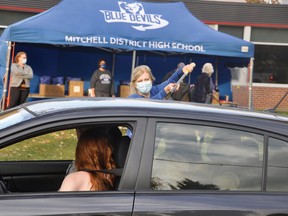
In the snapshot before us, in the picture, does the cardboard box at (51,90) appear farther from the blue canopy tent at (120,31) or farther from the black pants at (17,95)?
the blue canopy tent at (120,31)

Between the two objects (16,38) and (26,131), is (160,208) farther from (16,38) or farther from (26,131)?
(16,38)

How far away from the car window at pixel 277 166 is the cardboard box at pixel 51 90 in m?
14.1

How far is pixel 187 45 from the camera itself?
42.1 ft

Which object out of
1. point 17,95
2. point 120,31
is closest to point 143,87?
point 120,31

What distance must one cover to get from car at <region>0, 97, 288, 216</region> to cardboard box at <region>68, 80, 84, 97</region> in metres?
13.7

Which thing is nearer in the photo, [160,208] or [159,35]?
[160,208]

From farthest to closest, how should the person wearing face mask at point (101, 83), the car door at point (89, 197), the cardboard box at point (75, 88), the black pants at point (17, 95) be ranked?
the cardboard box at point (75, 88)
the person wearing face mask at point (101, 83)
the black pants at point (17, 95)
the car door at point (89, 197)

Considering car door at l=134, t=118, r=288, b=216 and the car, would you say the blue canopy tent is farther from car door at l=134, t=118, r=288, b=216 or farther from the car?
car door at l=134, t=118, r=288, b=216

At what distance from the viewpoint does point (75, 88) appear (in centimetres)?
1681

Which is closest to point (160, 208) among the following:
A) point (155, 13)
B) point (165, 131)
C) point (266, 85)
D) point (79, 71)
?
point (165, 131)

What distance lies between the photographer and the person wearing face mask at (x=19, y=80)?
13.3 m

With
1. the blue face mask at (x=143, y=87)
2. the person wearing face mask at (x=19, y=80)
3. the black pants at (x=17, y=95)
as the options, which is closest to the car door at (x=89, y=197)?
the blue face mask at (x=143, y=87)

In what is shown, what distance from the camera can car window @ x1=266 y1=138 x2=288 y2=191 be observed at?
2887mm

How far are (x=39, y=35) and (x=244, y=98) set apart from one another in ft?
27.3
